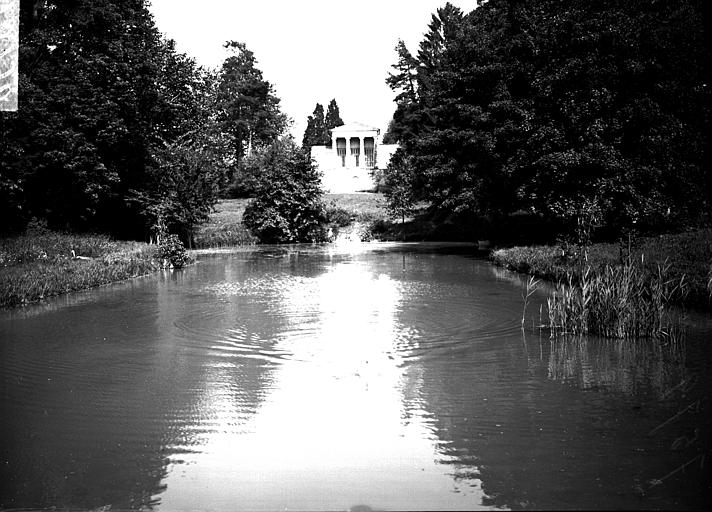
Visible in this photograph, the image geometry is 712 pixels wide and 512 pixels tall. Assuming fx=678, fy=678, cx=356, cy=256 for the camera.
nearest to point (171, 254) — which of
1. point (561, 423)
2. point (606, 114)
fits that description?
point (606, 114)

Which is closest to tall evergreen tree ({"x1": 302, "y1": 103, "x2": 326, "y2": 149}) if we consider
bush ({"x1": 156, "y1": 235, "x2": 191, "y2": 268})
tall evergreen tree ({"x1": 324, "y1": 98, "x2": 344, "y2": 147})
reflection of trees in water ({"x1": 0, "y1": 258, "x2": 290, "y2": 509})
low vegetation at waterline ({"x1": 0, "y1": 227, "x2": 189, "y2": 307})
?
tall evergreen tree ({"x1": 324, "y1": 98, "x2": 344, "y2": 147})

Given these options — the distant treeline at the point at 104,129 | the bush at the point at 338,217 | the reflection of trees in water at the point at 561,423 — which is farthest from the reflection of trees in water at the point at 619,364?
the bush at the point at 338,217

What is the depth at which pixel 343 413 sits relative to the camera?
7684 mm

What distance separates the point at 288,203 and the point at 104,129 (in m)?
15.4

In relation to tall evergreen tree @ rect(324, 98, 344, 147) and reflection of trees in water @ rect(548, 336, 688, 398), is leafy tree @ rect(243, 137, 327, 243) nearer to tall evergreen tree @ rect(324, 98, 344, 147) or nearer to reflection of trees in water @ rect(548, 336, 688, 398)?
reflection of trees in water @ rect(548, 336, 688, 398)

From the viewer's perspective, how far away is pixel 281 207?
1804 inches

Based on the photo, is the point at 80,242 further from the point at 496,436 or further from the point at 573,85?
the point at 496,436

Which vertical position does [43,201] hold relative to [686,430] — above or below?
above

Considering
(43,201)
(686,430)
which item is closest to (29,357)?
(686,430)

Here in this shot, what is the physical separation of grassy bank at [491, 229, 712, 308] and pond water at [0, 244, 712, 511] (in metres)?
1.97

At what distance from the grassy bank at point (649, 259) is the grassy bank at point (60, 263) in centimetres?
1335

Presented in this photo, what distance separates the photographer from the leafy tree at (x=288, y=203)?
45.4 m

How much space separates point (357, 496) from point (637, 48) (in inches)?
927

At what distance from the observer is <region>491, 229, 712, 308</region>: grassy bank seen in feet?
47.5
